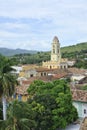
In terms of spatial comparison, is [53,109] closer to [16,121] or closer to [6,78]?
[6,78]

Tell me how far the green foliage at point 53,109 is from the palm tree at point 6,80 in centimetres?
773

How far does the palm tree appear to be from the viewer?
25188 millimetres

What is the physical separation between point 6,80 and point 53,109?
1020 cm

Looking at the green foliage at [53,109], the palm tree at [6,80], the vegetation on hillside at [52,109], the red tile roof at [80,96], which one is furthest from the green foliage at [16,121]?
the red tile roof at [80,96]

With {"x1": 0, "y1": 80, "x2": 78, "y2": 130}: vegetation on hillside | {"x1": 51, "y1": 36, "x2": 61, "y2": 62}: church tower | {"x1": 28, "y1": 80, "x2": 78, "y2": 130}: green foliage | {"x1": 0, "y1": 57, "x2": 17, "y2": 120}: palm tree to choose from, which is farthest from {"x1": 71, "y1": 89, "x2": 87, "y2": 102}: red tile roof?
{"x1": 51, "y1": 36, "x2": 61, "y2": 62}: church tower

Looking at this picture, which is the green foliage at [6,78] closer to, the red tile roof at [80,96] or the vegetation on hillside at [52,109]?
the vegetation on hillside at [52,109]

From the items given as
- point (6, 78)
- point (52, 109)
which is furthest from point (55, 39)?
point (6, 78)

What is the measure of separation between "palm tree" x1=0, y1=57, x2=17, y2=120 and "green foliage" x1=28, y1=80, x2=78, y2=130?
7.73 meters

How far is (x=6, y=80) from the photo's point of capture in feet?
82.6

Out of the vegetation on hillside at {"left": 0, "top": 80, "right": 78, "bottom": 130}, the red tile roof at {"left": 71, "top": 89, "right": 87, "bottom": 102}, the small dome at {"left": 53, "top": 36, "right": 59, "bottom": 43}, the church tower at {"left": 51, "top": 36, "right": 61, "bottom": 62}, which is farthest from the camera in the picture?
the small dome at {"left": 53, "top": 36, "right": 59, "bottom": 43}

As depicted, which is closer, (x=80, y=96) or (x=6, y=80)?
(x=6, y=80)

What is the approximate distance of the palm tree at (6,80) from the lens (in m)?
25.2

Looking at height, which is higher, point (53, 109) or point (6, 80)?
point (6, 80)

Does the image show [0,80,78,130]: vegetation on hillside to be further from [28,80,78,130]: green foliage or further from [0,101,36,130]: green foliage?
[0,101,36,130]: green foliage
